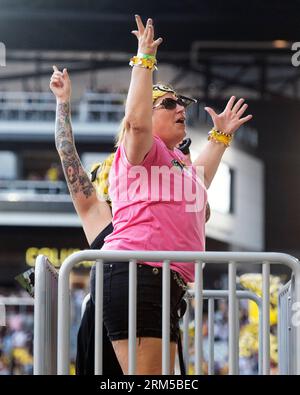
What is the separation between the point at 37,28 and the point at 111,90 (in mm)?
1781

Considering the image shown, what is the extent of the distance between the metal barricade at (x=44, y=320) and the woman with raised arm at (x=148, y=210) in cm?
16

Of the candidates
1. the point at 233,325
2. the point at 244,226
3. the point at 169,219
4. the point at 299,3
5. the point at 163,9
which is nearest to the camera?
the point at 233,325

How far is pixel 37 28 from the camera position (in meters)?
16.2

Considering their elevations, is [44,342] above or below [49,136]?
below

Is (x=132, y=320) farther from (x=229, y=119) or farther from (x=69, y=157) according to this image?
(x=229, y=119)

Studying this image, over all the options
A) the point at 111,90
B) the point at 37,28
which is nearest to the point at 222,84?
the point at 111,90

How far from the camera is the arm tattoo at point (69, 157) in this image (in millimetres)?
3086

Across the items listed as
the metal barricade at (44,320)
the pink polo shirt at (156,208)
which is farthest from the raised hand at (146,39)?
the metal barricade at (44,320)

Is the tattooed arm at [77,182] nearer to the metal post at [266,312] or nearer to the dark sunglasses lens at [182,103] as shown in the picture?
the dark sunglasses lens at [182,103]

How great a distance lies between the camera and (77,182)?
3098 millimetres

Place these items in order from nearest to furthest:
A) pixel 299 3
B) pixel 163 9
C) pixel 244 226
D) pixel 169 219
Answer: pixel 169 219, pixel 299 3, pixel 163 9, pixel 244 226

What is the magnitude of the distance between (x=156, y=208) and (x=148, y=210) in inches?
0.8

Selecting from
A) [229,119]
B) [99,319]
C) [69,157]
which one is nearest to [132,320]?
[99,319]

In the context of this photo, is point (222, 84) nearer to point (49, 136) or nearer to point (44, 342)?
point (49, 136)
